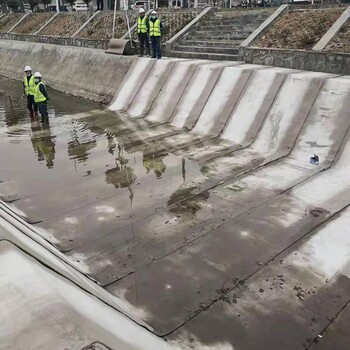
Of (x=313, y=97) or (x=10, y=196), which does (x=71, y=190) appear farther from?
(x=313, y=97)

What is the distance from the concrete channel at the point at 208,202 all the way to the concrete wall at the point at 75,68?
2.89 metres

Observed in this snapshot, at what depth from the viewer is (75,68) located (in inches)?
659

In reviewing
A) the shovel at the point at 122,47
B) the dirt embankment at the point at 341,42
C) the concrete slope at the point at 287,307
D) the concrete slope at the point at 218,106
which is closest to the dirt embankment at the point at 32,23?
the shovel at the point at 122,47

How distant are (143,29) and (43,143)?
6.39 m

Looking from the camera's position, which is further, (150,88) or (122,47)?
(122,47)

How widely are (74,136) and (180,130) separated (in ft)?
9.23

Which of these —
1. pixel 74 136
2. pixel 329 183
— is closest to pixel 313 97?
pixel 329 183

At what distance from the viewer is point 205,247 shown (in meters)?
5.14

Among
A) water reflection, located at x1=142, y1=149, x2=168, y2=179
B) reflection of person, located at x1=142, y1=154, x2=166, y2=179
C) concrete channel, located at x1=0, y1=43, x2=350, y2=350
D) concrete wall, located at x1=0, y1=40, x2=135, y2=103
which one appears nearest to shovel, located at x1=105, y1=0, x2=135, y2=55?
concrete wall, located at x1=0, y1=40, x2=135, y2=103

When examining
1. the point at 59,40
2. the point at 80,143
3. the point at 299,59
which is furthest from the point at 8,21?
the point at 299,59

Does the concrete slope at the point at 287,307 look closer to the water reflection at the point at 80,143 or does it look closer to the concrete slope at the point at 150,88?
the water reflection at the point at 80,143

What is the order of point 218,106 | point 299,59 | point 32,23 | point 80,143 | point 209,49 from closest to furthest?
point 80,143
point 218,106
point 299,59
point 209,49
point 32,23

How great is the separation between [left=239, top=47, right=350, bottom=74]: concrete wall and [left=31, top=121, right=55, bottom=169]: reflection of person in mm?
6313

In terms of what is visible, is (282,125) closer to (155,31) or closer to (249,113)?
(249,113)
